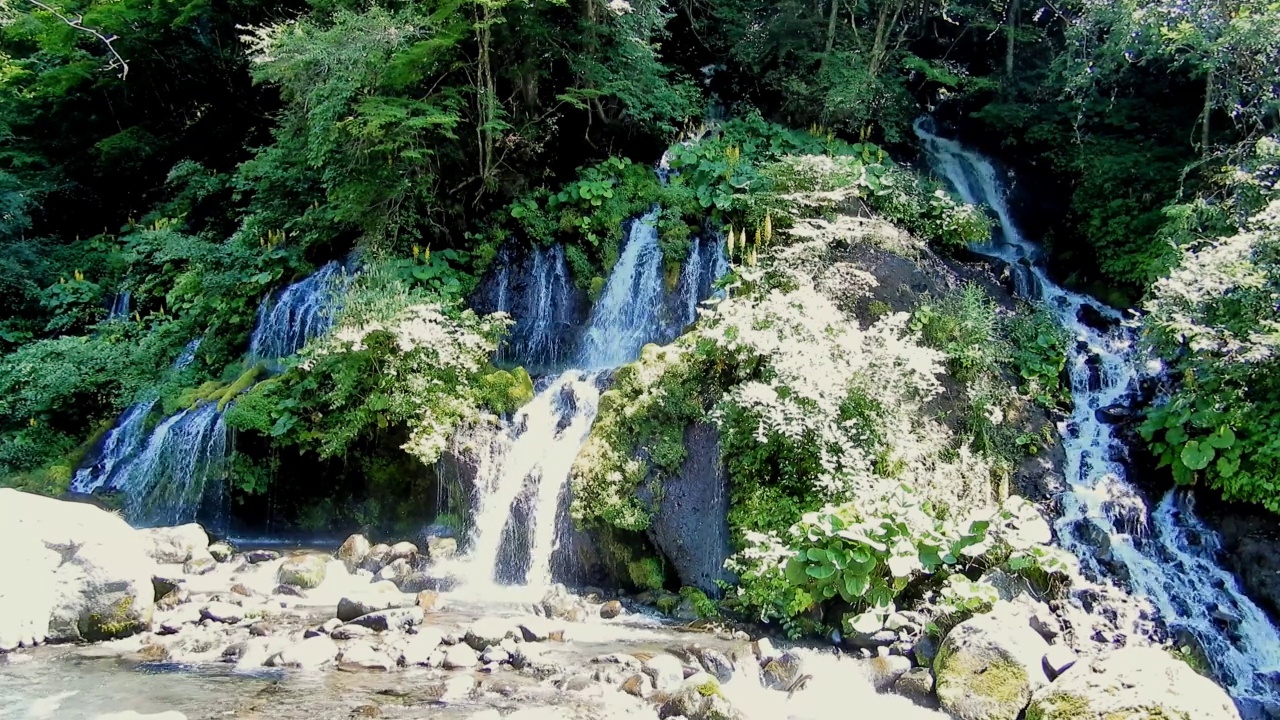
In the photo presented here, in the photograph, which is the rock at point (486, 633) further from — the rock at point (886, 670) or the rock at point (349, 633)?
the rock at point (886, 670)

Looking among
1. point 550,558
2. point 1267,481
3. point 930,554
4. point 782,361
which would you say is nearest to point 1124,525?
point 1267,481

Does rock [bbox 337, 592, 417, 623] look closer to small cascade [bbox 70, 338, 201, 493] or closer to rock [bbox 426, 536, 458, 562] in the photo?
rock [bbox 426, 536, 458, 562]

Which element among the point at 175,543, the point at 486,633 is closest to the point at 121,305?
the point at 175,543

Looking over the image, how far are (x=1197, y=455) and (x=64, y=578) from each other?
11294 millimetres

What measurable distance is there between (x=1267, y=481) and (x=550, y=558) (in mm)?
7429

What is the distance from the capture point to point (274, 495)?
12.4 meters

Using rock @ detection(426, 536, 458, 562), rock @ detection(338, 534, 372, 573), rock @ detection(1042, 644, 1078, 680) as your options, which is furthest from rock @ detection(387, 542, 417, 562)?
rock @ detection(1042, 644, 1078, 680)

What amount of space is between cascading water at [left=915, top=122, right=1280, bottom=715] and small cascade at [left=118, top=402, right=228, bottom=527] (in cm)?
1120

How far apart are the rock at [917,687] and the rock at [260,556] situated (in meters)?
7.74

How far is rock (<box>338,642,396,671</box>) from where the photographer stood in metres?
7.20

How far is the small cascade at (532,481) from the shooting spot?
32.3 ft

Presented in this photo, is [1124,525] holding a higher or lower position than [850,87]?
lower

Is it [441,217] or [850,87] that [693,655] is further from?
[850,87]

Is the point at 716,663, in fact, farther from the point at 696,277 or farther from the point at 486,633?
the point at 696,277
